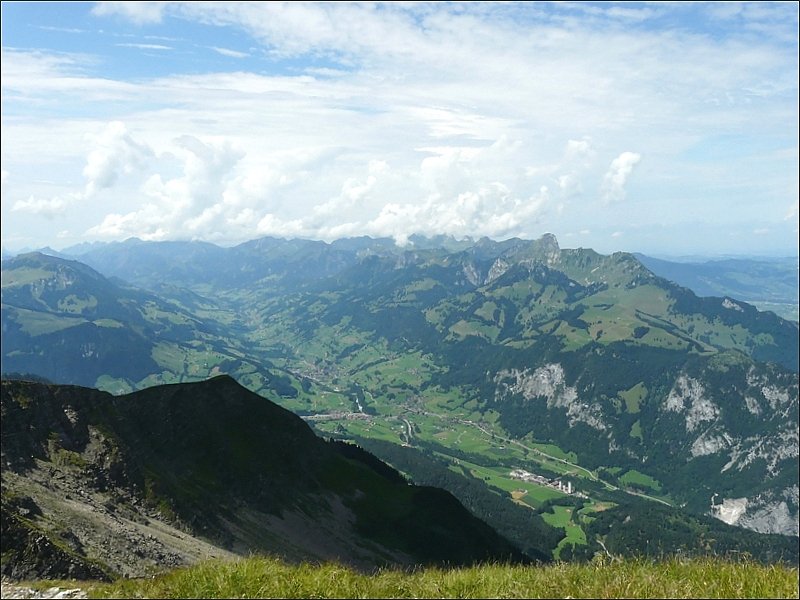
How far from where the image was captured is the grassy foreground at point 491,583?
1027cm

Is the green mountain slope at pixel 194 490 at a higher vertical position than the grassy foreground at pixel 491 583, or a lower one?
lower

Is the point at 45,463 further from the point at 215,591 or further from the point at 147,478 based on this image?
the point at 215,591

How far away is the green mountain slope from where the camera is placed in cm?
4462

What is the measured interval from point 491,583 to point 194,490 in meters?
76.8

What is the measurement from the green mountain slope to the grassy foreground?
25.0 m

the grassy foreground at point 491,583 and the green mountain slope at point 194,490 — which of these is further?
the green mountain slope at point 194,490

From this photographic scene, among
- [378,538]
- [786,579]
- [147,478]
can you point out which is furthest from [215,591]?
[378,538]

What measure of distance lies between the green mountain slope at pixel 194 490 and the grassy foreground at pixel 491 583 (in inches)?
985

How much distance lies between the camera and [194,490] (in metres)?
77.2

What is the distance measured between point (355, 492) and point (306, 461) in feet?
42.7

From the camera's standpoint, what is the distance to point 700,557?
45.2ft

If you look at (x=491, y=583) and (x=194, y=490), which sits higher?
(x=491, y=583)

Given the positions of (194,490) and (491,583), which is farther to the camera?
(194,490)

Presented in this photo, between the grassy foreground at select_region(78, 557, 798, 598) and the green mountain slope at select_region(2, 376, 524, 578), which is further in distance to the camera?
the green mountain slope at select_region(2, 376, 524, 578)
